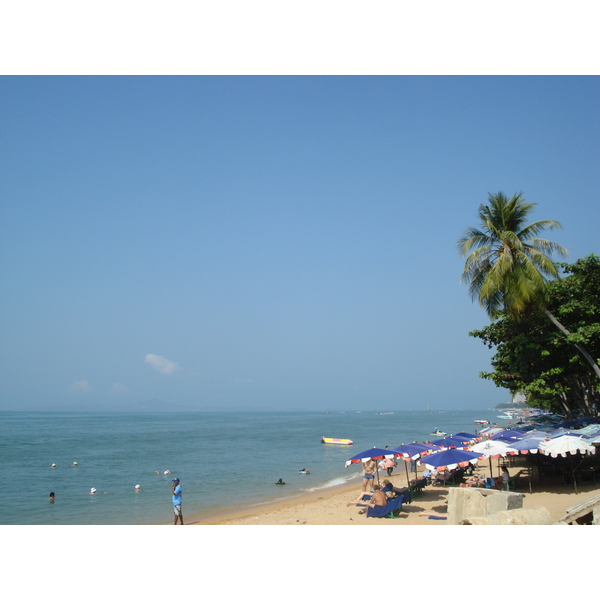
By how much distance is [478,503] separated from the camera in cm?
828

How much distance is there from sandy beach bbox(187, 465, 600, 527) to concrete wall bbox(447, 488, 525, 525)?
5.32 ft

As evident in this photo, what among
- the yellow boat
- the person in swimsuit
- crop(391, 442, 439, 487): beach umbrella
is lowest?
the yellow boat

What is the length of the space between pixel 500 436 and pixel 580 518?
31.7 ft

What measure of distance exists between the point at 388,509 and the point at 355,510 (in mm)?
2358

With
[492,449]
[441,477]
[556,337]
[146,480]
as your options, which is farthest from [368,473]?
[146,480]

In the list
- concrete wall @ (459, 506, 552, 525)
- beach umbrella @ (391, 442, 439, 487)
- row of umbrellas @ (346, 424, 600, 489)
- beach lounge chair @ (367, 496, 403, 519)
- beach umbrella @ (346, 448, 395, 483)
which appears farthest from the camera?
beach umbrella @ (391, 442, 439, 487)

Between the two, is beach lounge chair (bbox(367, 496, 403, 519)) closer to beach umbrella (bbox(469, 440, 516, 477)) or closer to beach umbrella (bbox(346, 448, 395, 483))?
beach umbrella (bbox(346, 448, 395, 483))

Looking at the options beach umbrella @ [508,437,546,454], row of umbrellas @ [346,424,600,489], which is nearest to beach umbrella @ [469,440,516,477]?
row of umbrellas @ [346,424,600,489]

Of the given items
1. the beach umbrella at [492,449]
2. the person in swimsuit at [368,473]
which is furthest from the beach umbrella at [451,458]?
the person in swimsuit at [368,473]

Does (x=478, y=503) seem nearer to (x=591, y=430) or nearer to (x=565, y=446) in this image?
(x=565, y=446)

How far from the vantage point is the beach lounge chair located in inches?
472
